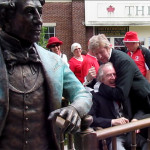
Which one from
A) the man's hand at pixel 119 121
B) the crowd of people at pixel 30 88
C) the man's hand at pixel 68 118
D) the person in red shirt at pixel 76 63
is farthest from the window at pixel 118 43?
the man's hand at pixel 68 118

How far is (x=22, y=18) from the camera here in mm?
1347

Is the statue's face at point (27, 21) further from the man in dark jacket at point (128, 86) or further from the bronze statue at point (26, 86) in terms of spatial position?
the man in dark jacket at point (128, 86)

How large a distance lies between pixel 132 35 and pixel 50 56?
238 cm

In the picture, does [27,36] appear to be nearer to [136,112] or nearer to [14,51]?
[14,51]

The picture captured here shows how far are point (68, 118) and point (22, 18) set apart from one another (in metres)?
0.55

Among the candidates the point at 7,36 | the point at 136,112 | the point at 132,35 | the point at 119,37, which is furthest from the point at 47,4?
the point at 7,36

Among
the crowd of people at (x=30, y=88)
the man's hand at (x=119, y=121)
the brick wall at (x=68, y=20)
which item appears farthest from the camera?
the brick wall at (x=68, y=20)

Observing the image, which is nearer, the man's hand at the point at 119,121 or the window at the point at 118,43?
the man's hand at the point at 119,121

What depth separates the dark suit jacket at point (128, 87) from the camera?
2484 mm

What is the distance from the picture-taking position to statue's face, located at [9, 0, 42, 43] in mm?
1343

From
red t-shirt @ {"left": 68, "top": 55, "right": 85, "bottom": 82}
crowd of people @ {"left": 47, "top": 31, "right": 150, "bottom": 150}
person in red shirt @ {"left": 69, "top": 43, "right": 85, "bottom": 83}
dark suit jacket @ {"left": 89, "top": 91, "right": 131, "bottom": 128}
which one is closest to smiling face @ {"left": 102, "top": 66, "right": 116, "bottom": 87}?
crowd of people @ {"left": 47, "top": 31, "right": 150, "bottom": 150}

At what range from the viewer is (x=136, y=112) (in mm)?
2604

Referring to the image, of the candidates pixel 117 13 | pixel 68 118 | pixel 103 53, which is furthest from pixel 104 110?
pixel 117 13

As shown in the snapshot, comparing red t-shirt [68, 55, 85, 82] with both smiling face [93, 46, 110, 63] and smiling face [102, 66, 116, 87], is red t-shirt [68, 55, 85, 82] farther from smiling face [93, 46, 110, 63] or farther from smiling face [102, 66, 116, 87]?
smiling face [102, 66, 116, 87]
